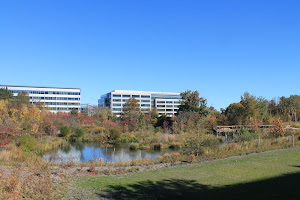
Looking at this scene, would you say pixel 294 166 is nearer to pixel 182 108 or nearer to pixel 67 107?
pixel 182 108

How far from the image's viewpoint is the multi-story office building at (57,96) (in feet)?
287

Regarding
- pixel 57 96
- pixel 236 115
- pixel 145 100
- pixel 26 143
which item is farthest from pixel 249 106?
pixel 145 100

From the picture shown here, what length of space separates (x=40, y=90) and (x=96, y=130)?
57005 millimetres

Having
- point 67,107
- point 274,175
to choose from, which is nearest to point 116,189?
point 274,175

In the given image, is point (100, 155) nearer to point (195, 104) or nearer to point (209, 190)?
point (209, 190)

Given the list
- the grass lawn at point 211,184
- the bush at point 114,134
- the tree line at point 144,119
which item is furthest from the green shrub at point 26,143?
the bush at point 114,134

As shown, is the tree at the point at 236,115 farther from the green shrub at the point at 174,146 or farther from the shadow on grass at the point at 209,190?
the shadow on grass at the point at 209,190

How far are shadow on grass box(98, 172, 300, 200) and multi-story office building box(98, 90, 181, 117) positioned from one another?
9248cm

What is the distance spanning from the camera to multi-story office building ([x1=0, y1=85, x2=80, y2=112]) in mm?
87500

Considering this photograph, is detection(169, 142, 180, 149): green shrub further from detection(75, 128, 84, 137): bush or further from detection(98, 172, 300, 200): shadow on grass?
detection(98, 172, 300, 200): shadow on grass

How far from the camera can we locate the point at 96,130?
40.4 meters

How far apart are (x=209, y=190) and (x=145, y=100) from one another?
104 m

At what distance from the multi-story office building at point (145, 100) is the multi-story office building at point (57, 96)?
663 inches

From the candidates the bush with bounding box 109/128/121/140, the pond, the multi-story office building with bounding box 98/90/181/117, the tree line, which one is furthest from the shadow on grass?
the multi-story office building with bounding box 98/90/181/117
